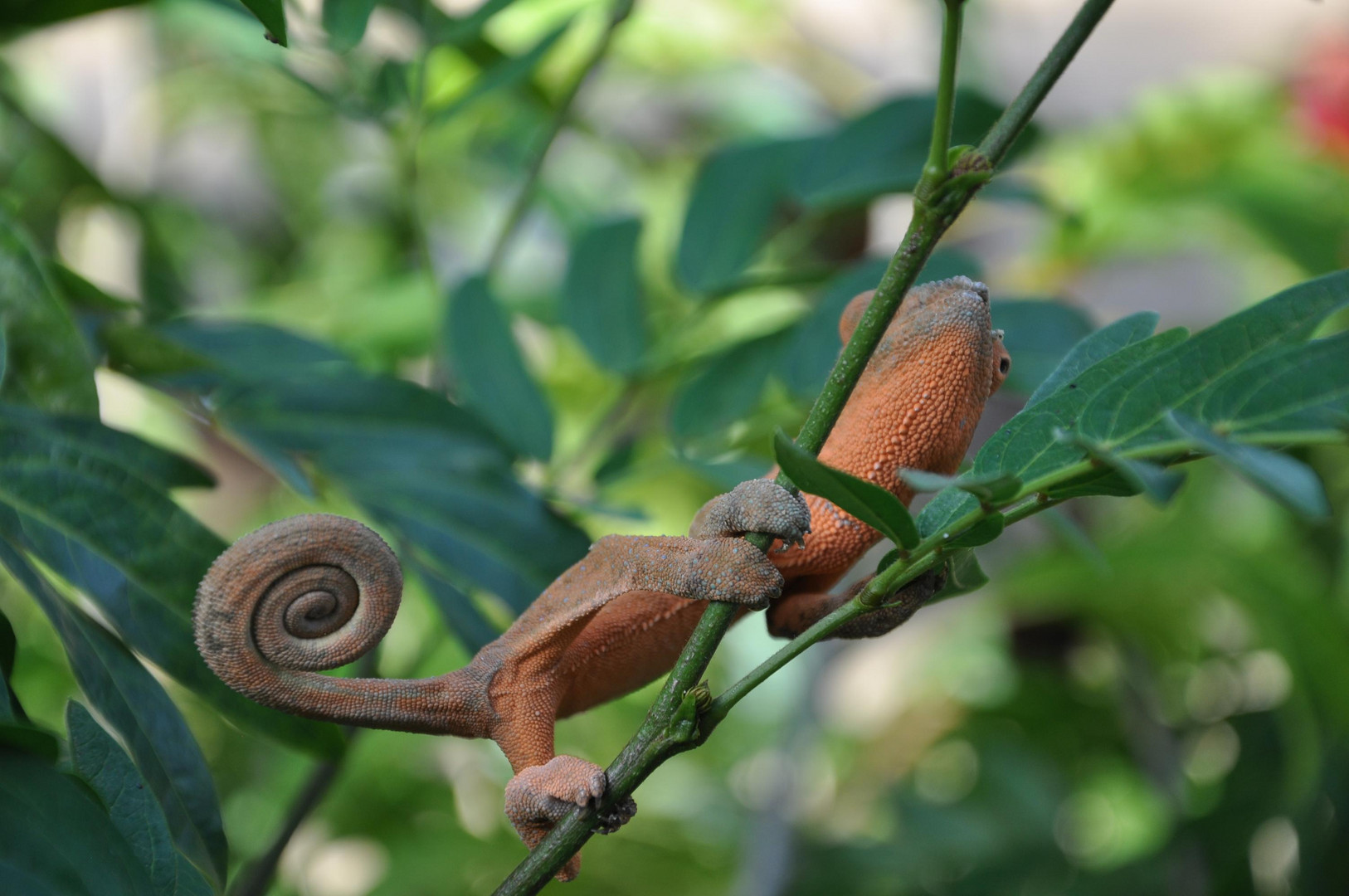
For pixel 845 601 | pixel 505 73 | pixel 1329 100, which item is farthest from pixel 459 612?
pixel 1329 100

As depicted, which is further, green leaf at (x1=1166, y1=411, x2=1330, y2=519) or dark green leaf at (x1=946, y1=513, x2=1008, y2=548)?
dark green leaf at (x1=946, y1=513, x2=1008, y2=548)

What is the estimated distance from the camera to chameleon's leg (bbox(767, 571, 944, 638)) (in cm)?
63

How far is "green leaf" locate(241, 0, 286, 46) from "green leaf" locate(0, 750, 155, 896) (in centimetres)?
37

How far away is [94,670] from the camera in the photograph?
0.60 meters

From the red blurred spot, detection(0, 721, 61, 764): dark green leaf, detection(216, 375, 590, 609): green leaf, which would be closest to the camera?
detection(0, 721, 61, 764): dark green leaf

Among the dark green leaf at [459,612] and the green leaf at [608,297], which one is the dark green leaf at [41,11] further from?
the dark green leaf at [459,612]

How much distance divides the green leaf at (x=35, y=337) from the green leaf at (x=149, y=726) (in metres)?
0.20

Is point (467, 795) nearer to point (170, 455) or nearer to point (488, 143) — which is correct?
point (488, 143)

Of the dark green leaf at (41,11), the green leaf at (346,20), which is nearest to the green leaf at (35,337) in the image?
the green leaf at (346,20)

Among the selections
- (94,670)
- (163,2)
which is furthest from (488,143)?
(94,670)

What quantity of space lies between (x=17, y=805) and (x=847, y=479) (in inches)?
15.6

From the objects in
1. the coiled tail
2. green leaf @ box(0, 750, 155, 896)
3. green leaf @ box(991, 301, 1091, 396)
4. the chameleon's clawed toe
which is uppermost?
green leaf @ box(991, 301, 1091, 396)

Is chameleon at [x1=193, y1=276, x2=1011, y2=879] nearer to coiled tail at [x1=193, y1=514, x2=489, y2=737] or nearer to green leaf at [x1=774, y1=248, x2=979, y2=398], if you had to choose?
coiled tail at [x1=193, y1=514, x2=489, y2=737]

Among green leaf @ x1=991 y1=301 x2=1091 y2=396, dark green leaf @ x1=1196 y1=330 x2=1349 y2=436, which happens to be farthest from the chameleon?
green leaf @ x1=991 y1=301 x2=1091 y2=396
